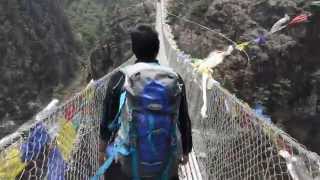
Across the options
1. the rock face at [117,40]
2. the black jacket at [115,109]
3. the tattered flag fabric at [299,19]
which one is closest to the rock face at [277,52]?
the tattered flag fabric at [299,19]

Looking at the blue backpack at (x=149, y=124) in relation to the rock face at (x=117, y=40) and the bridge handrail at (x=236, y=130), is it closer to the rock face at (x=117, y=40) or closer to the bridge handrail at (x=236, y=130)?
the bridge handrail at (x=236, y=130)

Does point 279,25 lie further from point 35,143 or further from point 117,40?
point 35,143

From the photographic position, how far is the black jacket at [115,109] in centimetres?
204

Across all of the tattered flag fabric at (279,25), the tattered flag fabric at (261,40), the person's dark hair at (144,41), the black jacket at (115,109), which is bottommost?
the tattered flag fabric at (261,40)

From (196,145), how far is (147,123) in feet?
8.58

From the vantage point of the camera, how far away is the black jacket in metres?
2.04

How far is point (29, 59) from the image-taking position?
29328mm

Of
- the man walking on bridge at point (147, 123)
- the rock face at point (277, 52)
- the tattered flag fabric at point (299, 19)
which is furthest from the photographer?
the rock face at point (277, 52)

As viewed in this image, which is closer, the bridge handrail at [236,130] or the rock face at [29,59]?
the bridge handrail at [236,130]

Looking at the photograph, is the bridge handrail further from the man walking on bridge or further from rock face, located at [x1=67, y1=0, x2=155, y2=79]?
rock face, located at [x1=67, y1=0, x2=155, y2=79]

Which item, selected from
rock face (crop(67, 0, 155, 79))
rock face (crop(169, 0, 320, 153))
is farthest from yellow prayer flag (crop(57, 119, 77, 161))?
rock face (crop(67, 0, 155, 79))

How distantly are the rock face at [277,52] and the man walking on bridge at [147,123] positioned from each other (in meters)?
9.69

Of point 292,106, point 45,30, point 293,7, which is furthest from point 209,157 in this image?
point 45,30

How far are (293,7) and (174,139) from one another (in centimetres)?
1188
